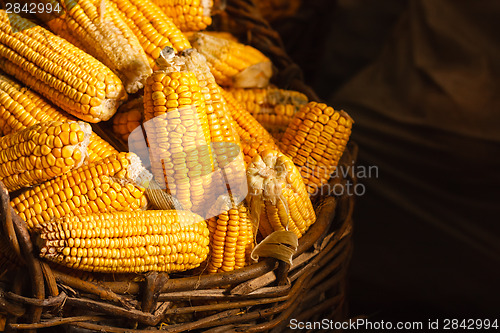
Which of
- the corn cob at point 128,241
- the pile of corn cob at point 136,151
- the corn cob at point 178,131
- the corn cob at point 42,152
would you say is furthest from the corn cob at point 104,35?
the corn cob at point 128,241

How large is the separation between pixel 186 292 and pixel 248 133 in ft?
1.86

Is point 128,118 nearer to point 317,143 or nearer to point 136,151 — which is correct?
point 136,151

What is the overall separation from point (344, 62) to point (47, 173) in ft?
7.90

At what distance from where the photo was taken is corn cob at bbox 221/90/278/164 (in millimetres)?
1300

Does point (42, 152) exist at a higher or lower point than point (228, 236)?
higher

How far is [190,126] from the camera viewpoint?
1140 mm

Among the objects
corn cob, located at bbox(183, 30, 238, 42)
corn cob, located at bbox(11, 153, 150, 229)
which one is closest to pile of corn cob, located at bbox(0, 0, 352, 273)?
corn cob, located at bbox(11, 153, 150, 229)

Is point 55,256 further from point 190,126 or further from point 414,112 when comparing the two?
point 414,112

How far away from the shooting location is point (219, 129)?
1.23 metres

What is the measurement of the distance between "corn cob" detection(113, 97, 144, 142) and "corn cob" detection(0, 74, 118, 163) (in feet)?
0.20

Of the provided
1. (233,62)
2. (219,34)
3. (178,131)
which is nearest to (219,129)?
(178,131)

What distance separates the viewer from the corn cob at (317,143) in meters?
1.39

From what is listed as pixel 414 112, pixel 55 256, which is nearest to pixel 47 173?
pixel 55 256

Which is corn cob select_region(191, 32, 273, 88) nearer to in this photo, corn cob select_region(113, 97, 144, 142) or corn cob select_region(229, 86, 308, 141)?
corn cob select_region(229, 86, 308, 141)
